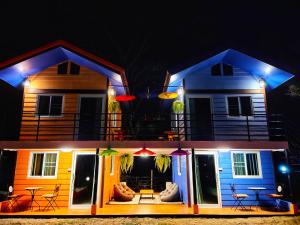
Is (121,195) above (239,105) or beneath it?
beneath

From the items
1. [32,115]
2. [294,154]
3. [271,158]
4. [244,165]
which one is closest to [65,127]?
[32,115]

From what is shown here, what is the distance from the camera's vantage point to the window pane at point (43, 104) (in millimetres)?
11133

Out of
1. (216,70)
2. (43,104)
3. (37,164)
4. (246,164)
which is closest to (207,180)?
(246,164)

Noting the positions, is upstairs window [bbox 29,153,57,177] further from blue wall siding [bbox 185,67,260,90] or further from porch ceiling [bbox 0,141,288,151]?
blue wall siding [bbox 185,67,260,90]

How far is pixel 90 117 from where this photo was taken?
437 inches

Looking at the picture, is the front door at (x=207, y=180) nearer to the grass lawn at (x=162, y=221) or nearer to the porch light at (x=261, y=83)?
the grass lawn at (x=162, y=221)

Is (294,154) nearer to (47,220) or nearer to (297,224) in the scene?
(297,224)

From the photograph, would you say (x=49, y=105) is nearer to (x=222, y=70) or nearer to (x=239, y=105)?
(x=222, y=70)

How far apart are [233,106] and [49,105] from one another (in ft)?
29.0

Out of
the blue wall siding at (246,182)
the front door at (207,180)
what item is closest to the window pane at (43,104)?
the front door at (207,180)

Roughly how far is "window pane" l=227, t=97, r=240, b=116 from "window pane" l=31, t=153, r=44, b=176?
9.11m

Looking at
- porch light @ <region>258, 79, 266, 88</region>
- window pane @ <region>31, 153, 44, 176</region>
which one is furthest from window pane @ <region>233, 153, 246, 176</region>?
window pane @ <region>31, 153, 44, 176</region>

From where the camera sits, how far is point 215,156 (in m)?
10.7

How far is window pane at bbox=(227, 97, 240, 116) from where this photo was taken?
11374 mm
